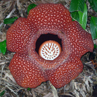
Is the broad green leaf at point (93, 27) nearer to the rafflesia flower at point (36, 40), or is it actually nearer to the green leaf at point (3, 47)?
the rafflesia flower at point (36, 40)

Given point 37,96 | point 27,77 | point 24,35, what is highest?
point 24,35

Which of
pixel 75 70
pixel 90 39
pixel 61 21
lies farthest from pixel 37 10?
pixel 75 70

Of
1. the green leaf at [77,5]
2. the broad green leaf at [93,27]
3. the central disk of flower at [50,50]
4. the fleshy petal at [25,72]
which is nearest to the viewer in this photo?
the green leaf at [77,5]

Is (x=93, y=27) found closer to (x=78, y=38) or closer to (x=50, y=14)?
(x=78, y=38)

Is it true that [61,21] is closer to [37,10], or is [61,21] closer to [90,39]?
[37,10]

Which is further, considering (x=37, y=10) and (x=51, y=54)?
(x=51, y=54)

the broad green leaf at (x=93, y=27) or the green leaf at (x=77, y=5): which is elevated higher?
A: the green leaf at (x=77, y=5)

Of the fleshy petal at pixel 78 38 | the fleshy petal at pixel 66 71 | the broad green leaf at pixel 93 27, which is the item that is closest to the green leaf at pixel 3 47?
the fleshy petal at pixel 66 71
